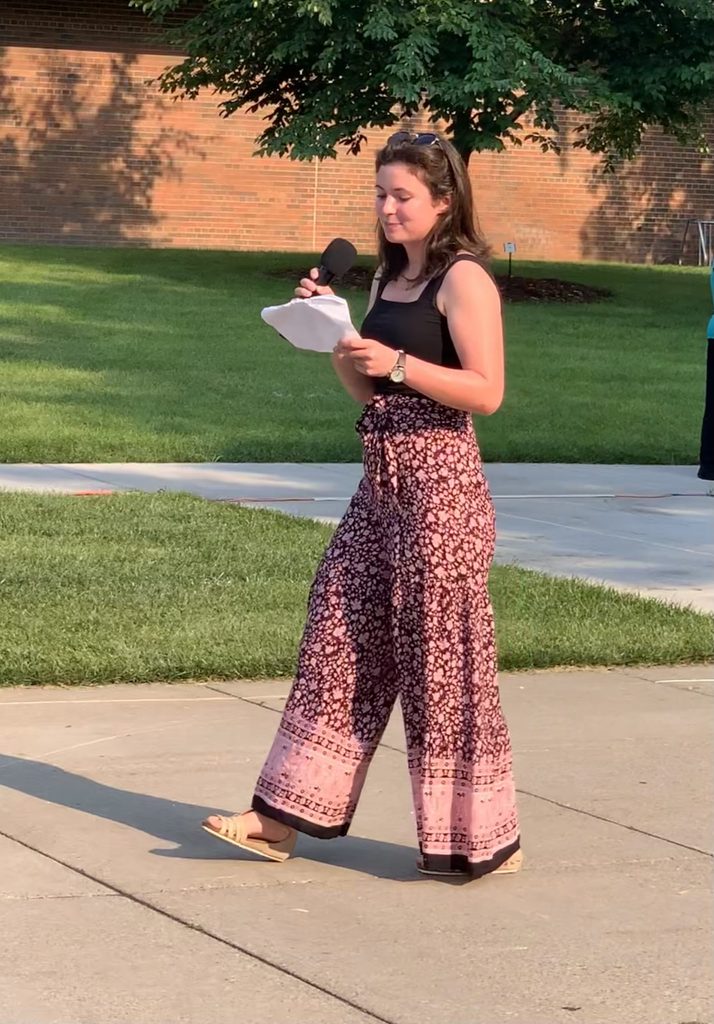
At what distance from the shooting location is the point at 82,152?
107 ft

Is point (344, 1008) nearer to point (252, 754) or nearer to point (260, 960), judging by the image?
point (260, 960)

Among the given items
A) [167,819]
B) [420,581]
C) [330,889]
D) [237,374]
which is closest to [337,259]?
[420,581]

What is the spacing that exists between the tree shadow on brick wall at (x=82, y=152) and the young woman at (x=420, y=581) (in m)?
29.0

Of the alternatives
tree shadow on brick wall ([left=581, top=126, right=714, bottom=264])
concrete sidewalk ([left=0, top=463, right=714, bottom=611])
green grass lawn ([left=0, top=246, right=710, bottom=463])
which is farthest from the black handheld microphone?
tree shadow on brick wall ([left=581, top=126, right=714, bottom=264])

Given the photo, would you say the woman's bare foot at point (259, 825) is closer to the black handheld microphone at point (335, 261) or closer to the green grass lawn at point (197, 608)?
the black handheld microphone at point (335, 261)

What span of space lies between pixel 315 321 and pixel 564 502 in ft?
21.8

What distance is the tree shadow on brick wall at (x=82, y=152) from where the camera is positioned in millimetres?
32219

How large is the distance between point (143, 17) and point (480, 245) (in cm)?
2946

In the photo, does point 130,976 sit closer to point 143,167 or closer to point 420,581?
point 420,581

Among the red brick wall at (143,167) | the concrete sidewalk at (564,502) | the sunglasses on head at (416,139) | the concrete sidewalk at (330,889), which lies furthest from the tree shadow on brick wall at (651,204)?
the sunglasses on head at (416,139)

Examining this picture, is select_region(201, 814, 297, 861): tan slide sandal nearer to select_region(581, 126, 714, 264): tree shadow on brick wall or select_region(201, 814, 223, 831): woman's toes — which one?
select_region(201, 814, 223, 831): woman's toes

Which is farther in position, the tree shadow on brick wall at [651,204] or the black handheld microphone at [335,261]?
the tree shadow on brick wall at [651,204]

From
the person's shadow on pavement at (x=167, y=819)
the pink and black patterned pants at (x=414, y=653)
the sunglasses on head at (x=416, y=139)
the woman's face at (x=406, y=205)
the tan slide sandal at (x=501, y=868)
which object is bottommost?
the person's shadow on pavement at (x=167, y=819)

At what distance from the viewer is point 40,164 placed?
1280 inches
